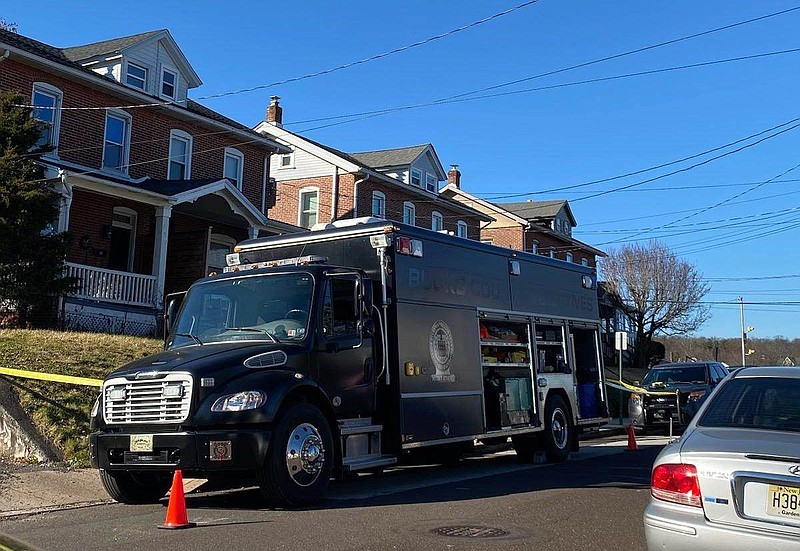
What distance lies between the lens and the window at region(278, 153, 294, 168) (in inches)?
1389

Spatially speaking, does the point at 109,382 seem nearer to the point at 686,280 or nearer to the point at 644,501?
the point at 644,501

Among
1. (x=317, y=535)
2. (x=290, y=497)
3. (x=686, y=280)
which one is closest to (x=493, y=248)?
(x=290, y=497)

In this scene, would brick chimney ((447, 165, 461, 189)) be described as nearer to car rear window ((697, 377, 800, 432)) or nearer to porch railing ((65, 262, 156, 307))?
porch railing ((65, 262, 156, 307))

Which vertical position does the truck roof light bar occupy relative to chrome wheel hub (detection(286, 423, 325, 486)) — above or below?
above

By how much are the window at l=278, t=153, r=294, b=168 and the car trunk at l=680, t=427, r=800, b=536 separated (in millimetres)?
31870

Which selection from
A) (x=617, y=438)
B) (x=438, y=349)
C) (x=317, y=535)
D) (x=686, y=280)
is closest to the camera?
(x=317, y=535)

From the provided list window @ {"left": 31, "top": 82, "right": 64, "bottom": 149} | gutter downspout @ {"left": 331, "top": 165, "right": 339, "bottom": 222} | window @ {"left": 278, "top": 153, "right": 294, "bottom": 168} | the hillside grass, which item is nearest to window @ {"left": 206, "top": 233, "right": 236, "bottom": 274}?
window @ {"left": 31, "top": 82, "right": 64, "bottom": 149}

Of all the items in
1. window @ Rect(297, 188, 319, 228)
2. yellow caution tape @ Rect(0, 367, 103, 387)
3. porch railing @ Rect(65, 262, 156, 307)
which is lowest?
yellow caution tape @ Rect(0, 367, 103, 387)

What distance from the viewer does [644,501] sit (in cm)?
866

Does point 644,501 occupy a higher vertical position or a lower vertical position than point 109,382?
lower

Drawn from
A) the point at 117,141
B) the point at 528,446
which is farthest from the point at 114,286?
the point at 528,446

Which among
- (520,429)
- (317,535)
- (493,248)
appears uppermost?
(493,248)

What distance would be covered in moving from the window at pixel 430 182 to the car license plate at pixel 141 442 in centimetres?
3181

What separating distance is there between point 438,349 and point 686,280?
42541 millimetres
